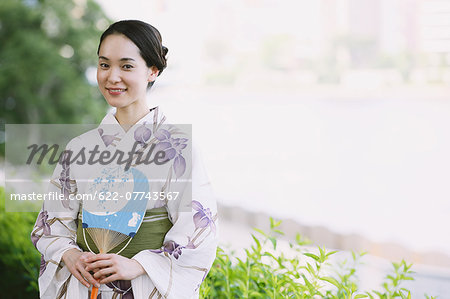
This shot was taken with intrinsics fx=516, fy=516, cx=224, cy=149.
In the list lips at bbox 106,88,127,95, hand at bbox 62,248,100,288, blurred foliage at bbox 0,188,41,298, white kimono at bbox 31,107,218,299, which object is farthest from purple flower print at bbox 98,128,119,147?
blurred foliage at bbox 0,188,41,298

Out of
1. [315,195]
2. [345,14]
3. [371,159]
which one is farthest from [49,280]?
[345,14]

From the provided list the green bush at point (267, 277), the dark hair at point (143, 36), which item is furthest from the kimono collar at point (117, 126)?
the green bush at point (267, 277)

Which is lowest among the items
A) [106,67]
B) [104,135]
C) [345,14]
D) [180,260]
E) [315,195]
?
[315,195]

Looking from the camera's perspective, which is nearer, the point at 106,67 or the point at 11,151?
the point at 106,67

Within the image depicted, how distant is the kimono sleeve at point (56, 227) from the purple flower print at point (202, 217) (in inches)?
10.2

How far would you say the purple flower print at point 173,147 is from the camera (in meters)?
1.01

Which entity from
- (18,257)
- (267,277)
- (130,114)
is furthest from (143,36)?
(18,257)

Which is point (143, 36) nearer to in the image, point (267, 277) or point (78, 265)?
point (78, 265)

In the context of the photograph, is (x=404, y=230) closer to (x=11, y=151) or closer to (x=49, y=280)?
(x=11, y=151)

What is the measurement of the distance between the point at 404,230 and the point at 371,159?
5.02m

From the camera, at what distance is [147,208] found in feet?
3.31

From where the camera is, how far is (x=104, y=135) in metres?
1.08

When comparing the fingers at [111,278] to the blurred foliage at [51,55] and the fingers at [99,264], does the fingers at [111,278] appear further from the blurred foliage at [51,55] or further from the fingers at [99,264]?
the blurred foliage at [51,55]

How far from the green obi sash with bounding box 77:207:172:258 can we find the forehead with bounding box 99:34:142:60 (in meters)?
0.30
